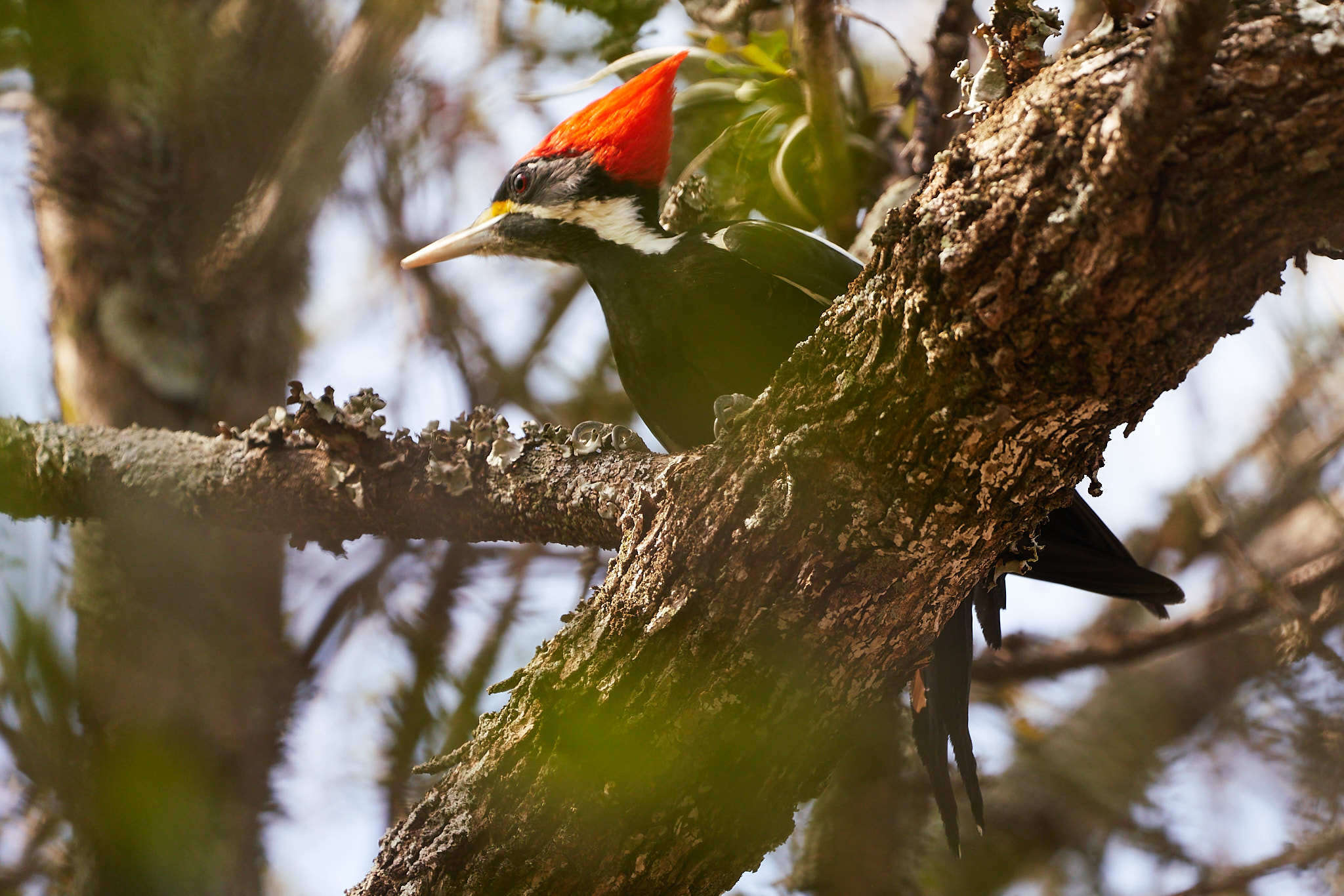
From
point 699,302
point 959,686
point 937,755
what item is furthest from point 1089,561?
point 699,302

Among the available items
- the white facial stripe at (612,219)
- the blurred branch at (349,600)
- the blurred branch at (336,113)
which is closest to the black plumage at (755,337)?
the white facial stripe at (612,219)

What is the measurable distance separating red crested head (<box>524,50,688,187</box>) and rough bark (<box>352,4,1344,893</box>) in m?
1.26

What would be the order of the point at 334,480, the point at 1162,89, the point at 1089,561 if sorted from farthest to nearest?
the point at 334,480
the point at 1089,561
the point at 1162,89

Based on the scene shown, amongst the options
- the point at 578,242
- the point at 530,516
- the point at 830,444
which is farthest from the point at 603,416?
the point at 830,444

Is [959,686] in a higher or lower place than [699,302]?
lower

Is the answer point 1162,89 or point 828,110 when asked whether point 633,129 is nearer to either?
point 828,110

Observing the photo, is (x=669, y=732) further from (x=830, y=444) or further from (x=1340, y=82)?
(x=1340, y=82)

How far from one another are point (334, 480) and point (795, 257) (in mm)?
1180

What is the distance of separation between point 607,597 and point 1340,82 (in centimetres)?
114

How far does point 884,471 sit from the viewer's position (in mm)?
1281

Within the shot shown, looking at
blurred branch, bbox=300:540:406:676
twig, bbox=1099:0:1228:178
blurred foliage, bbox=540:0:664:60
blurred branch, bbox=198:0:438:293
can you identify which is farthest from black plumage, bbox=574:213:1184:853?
blurred branch, bbox=300:540:406:676

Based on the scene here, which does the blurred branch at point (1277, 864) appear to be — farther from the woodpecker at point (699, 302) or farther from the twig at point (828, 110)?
the twig at point (828, 110)

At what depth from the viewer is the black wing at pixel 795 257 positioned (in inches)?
82.8

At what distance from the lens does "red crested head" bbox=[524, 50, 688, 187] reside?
2.55 m
